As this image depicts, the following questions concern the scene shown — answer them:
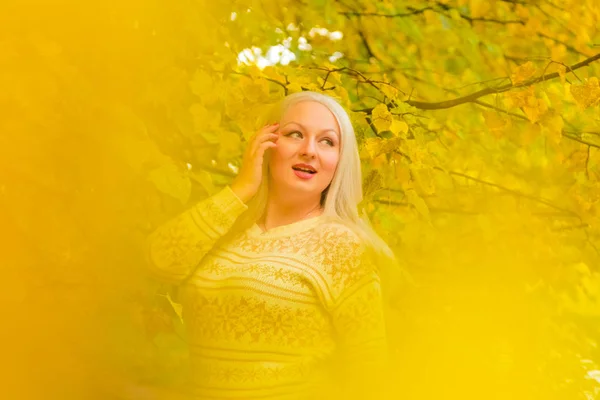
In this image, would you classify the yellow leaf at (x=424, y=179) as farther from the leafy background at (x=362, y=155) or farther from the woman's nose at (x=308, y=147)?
the woman's nose at (x=308, y=147)

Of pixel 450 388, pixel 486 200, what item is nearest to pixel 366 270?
pixel 450 388

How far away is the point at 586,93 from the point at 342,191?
0.58 meters

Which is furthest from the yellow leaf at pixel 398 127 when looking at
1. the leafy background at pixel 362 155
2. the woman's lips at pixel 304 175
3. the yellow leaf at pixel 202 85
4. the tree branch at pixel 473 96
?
the yellow leaf at pixel 202 85

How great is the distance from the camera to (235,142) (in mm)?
1187

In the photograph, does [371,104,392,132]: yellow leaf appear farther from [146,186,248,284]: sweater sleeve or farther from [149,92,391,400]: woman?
[146,186,248,284]: sweater sleeve

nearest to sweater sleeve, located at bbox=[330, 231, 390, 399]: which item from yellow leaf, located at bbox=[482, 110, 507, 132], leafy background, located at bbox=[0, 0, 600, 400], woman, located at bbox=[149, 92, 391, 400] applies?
woman, located at bbox=[149, 92, 391, 400]

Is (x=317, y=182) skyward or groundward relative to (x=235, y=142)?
groundward

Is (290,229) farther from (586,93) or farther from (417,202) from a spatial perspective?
(586,93)

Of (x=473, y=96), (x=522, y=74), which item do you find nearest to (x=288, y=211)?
(x=473, y=96)

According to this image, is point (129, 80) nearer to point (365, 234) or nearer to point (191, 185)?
point (191, 185)

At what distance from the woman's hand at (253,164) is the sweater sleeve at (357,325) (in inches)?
6.4

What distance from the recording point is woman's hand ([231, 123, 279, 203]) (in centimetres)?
101

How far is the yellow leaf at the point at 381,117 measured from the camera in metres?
1.18

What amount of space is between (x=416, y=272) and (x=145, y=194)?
546mm
